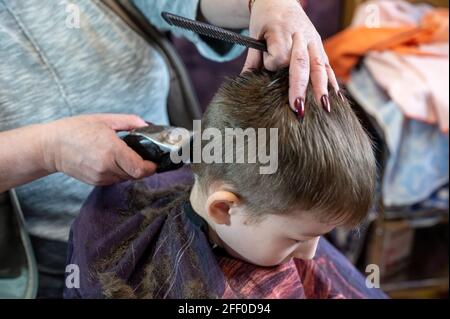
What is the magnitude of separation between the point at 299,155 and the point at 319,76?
107 mm

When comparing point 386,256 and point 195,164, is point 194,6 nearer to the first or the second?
point 195,164

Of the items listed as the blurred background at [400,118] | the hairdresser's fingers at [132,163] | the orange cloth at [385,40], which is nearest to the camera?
the hairdresser's fingers at [132,163]

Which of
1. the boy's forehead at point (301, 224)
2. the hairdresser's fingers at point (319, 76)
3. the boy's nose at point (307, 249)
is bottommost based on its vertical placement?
the boy's nose at point (307, 249)

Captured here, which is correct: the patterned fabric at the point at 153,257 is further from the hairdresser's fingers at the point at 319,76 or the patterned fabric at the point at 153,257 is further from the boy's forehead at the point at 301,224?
the hairdresser's fingers at the point at 319,76

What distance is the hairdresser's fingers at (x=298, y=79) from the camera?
67 cm

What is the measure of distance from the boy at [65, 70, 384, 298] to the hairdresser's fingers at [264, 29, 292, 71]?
14 mm

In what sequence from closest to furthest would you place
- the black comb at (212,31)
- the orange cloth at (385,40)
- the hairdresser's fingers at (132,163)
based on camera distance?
1. the black comb at (212,31)
2. the hairdresser's fingers at (132,163)
3. the orange cloth at (385,40)

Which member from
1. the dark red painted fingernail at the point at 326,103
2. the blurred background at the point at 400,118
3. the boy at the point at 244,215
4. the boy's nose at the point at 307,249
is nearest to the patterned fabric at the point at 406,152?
the blurred background at the point at 400,118

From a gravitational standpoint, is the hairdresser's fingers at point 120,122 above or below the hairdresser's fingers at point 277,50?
below

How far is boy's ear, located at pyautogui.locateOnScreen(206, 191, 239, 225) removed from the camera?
2.44 ft

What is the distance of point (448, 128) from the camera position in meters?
1.47

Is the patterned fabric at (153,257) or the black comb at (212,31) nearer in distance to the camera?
the black comb at (212,31)

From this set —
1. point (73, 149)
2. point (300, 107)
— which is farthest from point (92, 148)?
point (300, 107)

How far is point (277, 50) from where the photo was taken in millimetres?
717
